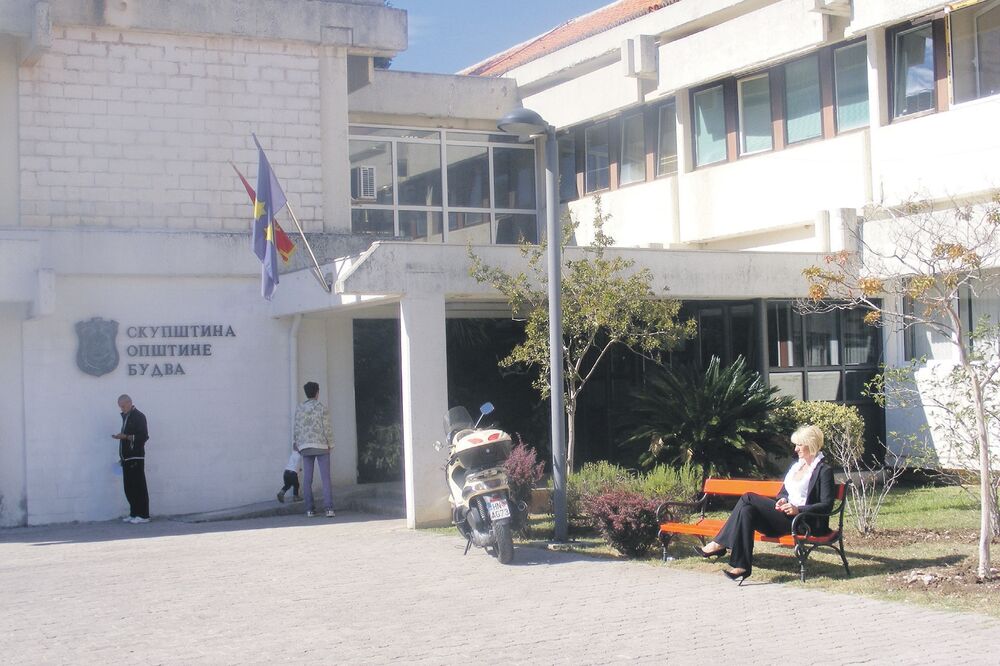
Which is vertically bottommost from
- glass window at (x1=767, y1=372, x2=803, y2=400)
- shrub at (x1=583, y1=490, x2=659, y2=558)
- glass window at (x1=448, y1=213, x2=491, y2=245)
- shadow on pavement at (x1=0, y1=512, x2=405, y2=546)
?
shadow on pavement at (x1=0, y1=512, x2=405, y2=546)

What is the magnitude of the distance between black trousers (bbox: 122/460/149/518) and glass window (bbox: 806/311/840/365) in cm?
945

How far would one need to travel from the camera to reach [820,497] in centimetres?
969

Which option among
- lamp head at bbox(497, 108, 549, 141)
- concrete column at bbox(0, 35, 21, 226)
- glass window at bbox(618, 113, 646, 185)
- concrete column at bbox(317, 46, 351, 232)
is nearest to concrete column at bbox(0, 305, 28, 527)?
concrete column at bbox(0, 35, 21, 226)

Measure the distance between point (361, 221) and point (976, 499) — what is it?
13.2 m

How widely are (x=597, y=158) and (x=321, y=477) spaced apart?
1050cm

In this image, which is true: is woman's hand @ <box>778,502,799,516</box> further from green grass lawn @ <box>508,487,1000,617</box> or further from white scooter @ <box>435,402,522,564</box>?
white scooter @ <box>435,402,522,564</box>

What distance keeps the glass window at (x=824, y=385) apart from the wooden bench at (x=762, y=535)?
595 centimetres

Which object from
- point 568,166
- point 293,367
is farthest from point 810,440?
point 568,166

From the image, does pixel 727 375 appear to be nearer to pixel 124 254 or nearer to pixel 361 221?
pixel 124 254

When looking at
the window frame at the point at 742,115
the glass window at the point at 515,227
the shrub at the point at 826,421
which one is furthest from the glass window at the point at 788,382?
the glass window at the point at 515,227

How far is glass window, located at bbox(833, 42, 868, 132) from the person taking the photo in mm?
17922

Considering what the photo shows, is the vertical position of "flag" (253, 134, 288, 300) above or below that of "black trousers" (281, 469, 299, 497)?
above

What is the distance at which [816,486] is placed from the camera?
975 cm

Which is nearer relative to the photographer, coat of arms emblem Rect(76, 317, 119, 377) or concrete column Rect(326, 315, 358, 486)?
coat of arms emblem Rect(76, 317, 119, 377)
